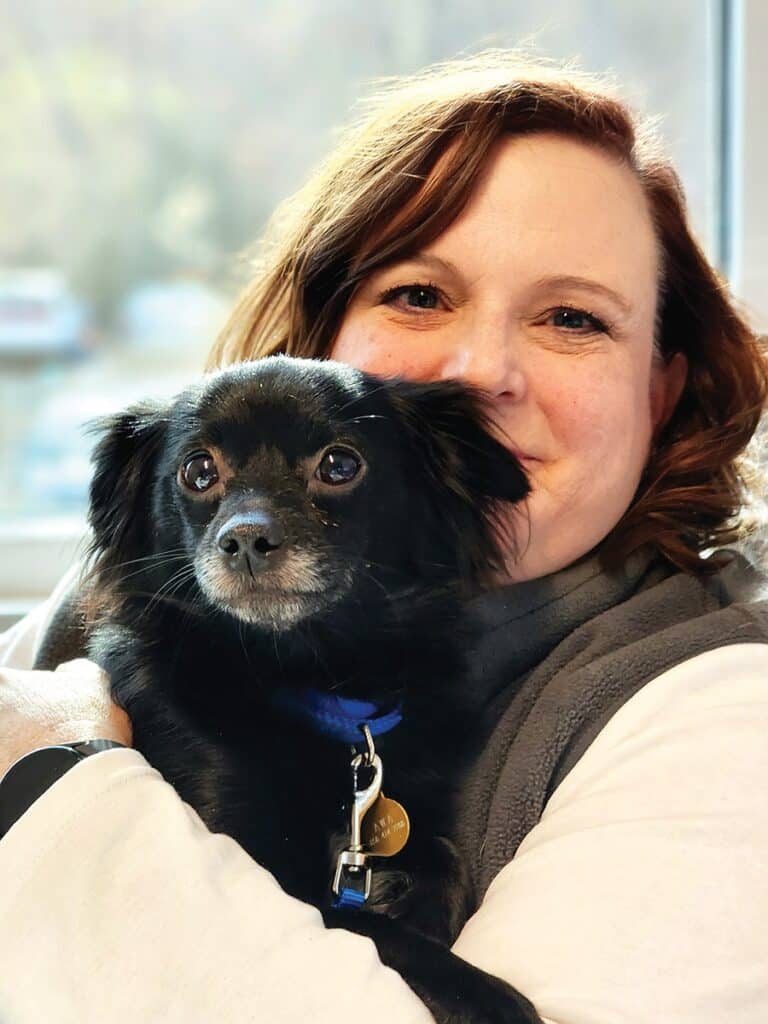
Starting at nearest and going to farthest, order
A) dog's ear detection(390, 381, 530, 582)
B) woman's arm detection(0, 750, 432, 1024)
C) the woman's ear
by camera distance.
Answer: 1. woman's arm detection(0, 750, 432, 1024)
2. dog's ear detection(390, 381, 530, 582)
3. the woman's ear

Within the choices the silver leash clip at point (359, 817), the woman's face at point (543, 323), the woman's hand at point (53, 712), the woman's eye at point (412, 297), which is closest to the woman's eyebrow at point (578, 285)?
the woman's face at point (543, 323)

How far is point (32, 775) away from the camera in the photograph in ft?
3.13

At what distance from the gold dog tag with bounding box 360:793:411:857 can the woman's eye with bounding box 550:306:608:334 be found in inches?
21.7

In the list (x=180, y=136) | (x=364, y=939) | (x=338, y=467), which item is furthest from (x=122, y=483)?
(x=180, y=136)

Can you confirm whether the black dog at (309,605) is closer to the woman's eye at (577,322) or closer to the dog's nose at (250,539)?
the dog's nose at (250,539)

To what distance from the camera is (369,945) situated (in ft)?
3.01

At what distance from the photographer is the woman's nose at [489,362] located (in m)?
1.27

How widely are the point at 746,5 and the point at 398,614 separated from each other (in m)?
1.72

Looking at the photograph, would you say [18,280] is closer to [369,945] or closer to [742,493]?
[742,493]

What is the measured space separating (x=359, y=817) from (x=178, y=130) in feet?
5.82

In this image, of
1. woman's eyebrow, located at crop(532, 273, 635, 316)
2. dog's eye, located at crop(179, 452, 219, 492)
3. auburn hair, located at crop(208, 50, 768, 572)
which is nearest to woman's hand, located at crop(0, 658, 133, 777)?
dog's eye, located at crop(179, 452, 219, 492)

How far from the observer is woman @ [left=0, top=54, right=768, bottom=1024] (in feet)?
2.89

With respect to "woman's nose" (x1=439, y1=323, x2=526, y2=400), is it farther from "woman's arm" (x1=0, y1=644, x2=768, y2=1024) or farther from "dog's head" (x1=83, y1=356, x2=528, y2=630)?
"woman's arm" (x1=0, y1=644, x2=768, y2=1024)

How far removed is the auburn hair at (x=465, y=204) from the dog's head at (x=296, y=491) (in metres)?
0.19
